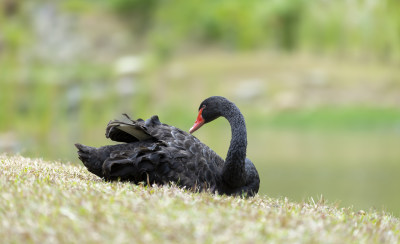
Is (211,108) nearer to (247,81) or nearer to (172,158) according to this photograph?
(172,158)

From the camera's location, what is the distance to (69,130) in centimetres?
2767

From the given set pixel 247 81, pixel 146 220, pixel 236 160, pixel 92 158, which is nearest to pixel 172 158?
pixel 236 160

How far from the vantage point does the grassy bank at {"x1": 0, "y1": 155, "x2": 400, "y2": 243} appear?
11.1ft

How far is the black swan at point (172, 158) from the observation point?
17.8 ft

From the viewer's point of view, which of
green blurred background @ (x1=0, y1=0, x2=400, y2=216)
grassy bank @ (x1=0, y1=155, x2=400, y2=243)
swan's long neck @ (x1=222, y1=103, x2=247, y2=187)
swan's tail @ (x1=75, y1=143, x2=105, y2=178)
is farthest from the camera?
green blurred background @ (x1=0, y1=0, x2=400, y2=216)

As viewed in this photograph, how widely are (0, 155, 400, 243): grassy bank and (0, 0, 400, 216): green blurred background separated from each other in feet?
23.1

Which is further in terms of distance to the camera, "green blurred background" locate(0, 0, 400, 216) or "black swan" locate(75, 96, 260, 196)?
"green blurred background" locate(0, 0, 400, 216)

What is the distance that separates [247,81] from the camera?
32531mm

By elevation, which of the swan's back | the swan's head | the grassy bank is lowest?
the grassy bank

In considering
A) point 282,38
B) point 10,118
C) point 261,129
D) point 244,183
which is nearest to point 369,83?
point 261,129

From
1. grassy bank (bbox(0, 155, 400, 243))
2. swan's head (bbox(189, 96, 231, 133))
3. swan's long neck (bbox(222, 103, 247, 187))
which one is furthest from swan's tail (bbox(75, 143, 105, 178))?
swan's long neck (bbox(222, 103, 247, 187))

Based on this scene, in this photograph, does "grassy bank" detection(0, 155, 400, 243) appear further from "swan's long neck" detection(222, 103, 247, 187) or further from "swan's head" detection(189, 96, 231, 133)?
"swan's head" detection(189, 96, 231, 133)

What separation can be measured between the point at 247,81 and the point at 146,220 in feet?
95.9

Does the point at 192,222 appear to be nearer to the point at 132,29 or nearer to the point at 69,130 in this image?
the point at 69,130
